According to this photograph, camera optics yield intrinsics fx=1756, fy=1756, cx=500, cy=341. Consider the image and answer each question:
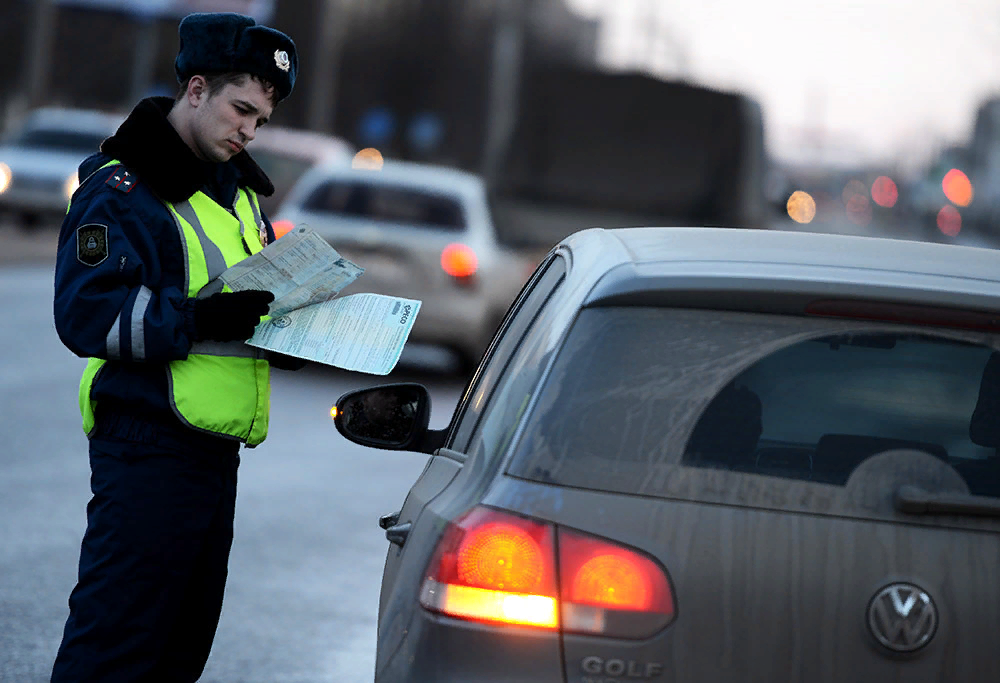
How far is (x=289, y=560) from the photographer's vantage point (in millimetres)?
7328

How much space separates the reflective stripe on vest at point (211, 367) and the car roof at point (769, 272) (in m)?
0.87

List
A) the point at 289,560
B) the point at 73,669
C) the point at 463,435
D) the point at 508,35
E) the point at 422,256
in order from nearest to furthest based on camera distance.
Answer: the point at 463,435
the point at 73,669
the point at 289,560
the point at 422,256
the point at 508,35

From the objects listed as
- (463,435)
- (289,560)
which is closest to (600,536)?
(463,435)

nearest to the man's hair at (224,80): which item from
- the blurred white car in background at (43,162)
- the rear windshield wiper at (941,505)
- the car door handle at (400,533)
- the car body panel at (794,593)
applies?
the car door handle at (400,533)

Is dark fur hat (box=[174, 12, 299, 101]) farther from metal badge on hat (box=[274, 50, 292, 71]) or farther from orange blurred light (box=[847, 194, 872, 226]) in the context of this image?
orange blurred light (box=[847, 194, 872, 226])

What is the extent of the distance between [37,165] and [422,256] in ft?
41.1

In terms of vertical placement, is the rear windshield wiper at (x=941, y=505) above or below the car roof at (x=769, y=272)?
below

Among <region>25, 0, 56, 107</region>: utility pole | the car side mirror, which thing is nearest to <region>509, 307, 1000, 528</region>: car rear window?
the car side mirror

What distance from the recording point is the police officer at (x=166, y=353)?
374cm

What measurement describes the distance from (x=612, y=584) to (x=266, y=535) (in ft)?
17.2

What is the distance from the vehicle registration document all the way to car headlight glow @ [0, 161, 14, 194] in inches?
837

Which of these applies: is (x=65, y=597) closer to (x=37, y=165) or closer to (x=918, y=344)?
(x=918, y=344)

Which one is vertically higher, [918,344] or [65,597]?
[918,344]

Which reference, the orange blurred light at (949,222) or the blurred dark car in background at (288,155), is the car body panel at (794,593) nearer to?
the blurred dark car in background at (288,155)
